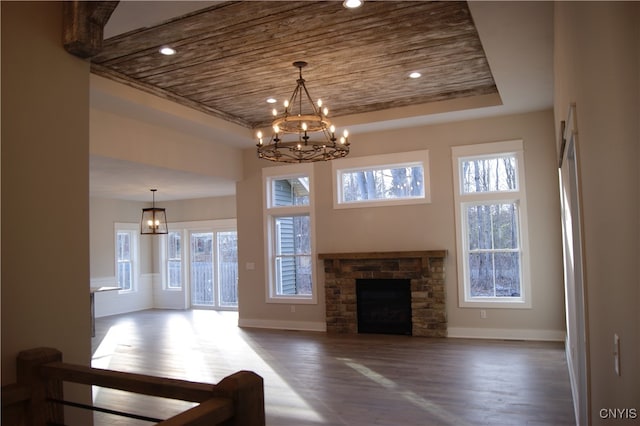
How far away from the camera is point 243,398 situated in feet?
4.94

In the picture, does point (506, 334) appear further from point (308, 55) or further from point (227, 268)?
point (227, 268)

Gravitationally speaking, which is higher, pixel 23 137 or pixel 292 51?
pixel 292 51

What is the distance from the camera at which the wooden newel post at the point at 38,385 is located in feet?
6.20

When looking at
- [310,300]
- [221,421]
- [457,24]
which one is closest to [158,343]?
[310,300]

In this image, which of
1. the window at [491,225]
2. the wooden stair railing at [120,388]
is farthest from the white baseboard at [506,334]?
the wooden stair railing at [120,388]

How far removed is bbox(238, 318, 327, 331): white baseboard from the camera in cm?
792

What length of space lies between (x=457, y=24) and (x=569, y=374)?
3504 millimetres

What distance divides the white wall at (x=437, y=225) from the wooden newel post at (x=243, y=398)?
5924 millimetres

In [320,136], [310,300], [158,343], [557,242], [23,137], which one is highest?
[320,136]

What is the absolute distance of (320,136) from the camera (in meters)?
7.68

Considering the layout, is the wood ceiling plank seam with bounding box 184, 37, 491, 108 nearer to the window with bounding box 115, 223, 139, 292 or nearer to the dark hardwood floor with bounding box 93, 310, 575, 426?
the dark hardwood floor with bounding box 93, 310, 575, 426

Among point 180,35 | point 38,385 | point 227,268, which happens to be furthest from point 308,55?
point 227,268

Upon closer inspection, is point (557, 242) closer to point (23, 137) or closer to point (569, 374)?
point (569, 374)

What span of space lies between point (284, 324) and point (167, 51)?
4913 millimetres
